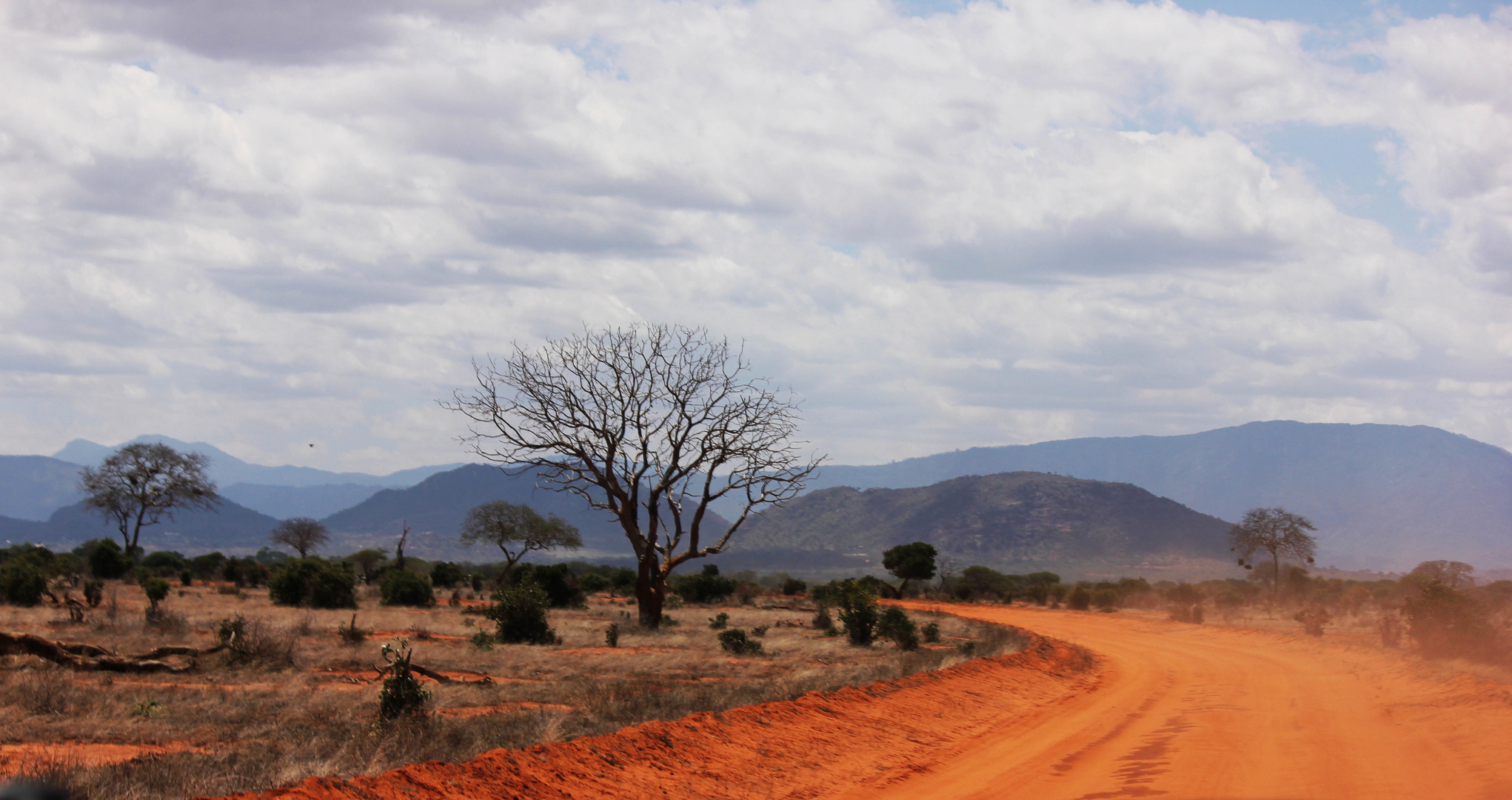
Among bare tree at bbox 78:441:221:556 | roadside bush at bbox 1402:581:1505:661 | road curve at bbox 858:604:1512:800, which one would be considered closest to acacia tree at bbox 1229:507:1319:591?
roadside bush at bbox 1402:581:1505:661

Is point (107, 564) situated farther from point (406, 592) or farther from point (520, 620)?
point (520, 620)

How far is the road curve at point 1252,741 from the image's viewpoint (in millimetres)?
10531

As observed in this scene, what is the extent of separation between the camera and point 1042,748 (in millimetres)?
13180

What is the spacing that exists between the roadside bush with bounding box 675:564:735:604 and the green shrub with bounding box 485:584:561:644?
26.1 m

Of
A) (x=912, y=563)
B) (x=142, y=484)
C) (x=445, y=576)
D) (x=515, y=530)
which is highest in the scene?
(x=142, y=484)

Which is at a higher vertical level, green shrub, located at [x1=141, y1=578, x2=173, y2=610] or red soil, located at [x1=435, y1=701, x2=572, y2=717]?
green shrub, located at [x1=141, y1=578, x2=173, y2=610]

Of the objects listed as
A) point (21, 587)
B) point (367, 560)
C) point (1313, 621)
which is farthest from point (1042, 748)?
point (367, 560)

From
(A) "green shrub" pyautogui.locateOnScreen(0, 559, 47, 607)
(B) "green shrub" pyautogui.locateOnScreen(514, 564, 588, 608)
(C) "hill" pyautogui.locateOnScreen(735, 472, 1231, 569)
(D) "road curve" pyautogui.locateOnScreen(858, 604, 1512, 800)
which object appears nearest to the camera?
(D) "road curve" pyautogui.locateOnScreen(858, 604, 1512, 800)

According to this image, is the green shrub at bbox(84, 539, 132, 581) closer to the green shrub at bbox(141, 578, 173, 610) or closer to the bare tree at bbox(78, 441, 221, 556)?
the bare tree at bbox(78, 441, 221, 556)

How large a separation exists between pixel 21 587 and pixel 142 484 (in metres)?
40.7

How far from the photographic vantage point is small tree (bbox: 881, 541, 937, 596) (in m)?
59.4

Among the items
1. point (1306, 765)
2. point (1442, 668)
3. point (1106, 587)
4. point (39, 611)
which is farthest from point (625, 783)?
point (1106, 587)

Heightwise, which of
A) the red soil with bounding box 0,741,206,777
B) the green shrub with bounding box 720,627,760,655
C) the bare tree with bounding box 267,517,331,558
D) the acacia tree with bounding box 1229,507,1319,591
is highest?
the acacia tree with bounding box 1229,507,1319,591

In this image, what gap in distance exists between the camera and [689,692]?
49.4 feet
